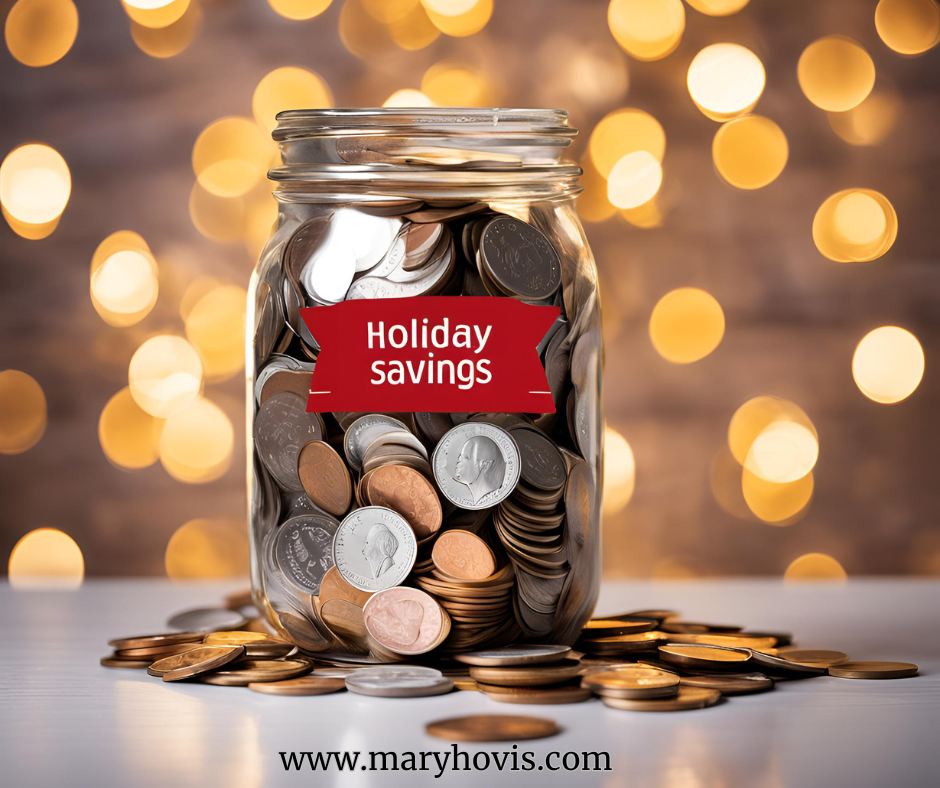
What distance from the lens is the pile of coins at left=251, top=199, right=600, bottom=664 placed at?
2.23 ft

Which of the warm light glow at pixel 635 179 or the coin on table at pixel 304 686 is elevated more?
the warm light glow at pixel 635 179

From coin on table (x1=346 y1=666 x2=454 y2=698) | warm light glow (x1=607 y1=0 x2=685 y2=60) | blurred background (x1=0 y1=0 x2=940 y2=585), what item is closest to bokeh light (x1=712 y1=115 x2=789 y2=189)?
blurred background (x1=0 y1=0 x2=940 y2=585)

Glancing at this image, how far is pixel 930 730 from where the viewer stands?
2.01 ft

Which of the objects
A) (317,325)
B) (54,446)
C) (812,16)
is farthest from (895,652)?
(54,446)

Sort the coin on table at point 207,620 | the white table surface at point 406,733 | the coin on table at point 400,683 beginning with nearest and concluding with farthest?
the white table surface at point 406,733
the coin on table at point 400,683
the coin on table at point 207,620

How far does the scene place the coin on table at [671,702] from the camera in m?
0.63

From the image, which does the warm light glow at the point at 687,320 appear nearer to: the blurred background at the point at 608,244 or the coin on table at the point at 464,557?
the blurred background at the point at 608,244

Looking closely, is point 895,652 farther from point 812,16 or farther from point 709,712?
point 812,16

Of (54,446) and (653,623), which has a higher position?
(54,446)

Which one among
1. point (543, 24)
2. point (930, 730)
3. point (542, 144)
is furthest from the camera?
point (543, 24)

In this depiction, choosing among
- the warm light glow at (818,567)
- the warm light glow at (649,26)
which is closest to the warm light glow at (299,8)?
the warm light glow at (649,26)

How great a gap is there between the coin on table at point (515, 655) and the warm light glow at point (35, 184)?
2.83ft

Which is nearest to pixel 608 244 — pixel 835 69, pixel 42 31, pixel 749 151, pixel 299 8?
pixel 749 151

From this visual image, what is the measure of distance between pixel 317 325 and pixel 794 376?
2.55ft
